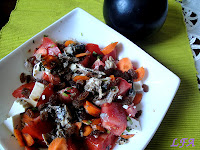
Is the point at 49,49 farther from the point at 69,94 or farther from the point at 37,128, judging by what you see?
the point at 37,128

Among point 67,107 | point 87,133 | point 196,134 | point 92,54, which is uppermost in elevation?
point 92,54

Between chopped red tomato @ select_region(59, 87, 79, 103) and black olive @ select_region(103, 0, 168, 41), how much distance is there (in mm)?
708

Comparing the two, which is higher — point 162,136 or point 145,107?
point 145,107

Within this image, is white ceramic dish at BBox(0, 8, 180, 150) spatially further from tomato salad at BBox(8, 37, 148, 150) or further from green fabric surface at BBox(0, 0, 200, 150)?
green fabric surface at BBox(0, 0, 200, 150)

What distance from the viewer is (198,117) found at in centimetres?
154

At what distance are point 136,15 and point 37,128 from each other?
107 cm

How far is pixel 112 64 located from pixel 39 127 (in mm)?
645

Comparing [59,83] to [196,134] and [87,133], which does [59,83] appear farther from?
[196,134]

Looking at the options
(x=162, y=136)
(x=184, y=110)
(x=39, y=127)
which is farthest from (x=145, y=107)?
(x=39, y=127)

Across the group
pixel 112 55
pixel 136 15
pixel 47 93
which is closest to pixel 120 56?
pixel 112 55

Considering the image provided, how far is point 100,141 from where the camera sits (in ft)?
3.84

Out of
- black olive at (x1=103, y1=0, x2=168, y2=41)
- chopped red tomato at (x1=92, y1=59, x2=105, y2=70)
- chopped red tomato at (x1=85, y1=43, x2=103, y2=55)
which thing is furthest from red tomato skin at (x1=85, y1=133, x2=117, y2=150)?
black olive at (x1=103, y1=0, x2=168, y2=41)

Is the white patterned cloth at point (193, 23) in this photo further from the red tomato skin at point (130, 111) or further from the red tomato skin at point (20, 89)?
the red tomato skin at point (20, 89)

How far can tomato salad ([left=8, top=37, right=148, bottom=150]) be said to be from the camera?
3.91 feet
